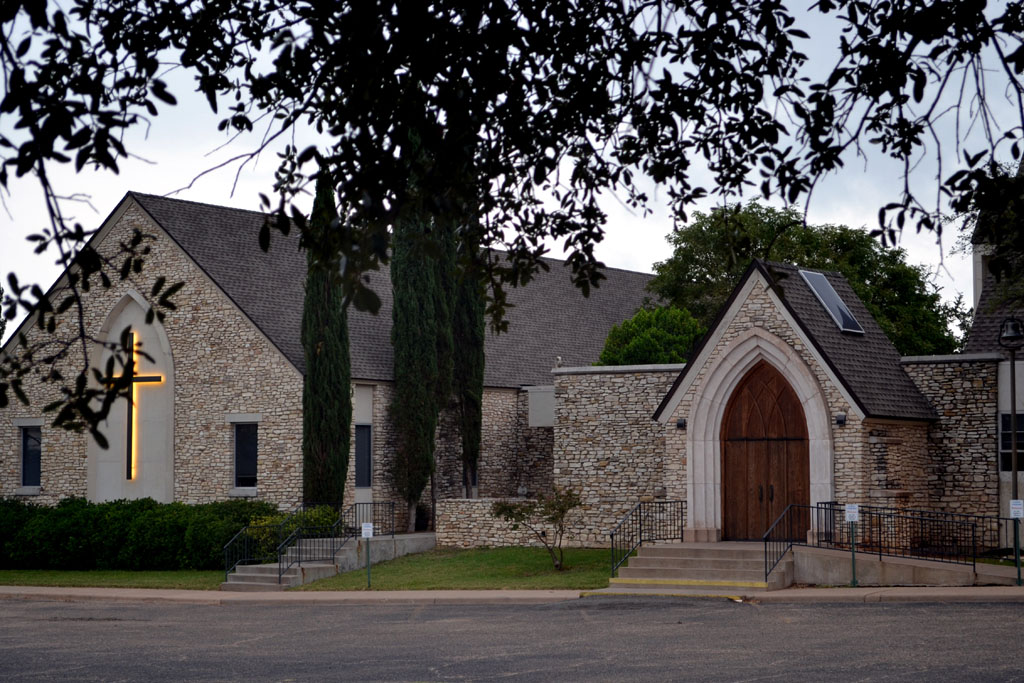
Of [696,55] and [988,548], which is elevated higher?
[696,55]

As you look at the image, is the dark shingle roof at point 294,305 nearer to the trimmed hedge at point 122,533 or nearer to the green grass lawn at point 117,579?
the trimmed hedge at point 122,533

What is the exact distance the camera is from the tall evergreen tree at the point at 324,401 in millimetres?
31531

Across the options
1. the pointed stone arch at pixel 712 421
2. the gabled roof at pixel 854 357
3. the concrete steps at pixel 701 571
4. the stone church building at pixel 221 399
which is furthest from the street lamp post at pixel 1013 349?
the stone church building at pixel 221 399

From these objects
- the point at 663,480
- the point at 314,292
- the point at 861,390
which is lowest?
the point at 663,480

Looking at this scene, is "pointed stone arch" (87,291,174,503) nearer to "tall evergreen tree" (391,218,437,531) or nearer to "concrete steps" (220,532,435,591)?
"tall evergreen tree" (391,218,437,531)

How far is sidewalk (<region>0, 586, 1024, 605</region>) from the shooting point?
69.0 ft

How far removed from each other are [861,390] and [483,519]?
998cm

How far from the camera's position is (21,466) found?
3722 centimetres

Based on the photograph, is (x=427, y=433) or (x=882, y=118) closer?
(x=882, y=118)

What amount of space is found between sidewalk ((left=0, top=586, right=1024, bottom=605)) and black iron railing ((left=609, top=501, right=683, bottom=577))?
142 inches

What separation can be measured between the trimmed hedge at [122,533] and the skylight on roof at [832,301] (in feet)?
43.4

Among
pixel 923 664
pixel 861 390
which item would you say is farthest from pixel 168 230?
pixel 923 664

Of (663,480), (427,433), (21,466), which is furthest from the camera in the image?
(21,466)

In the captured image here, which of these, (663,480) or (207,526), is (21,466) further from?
(663,480)
